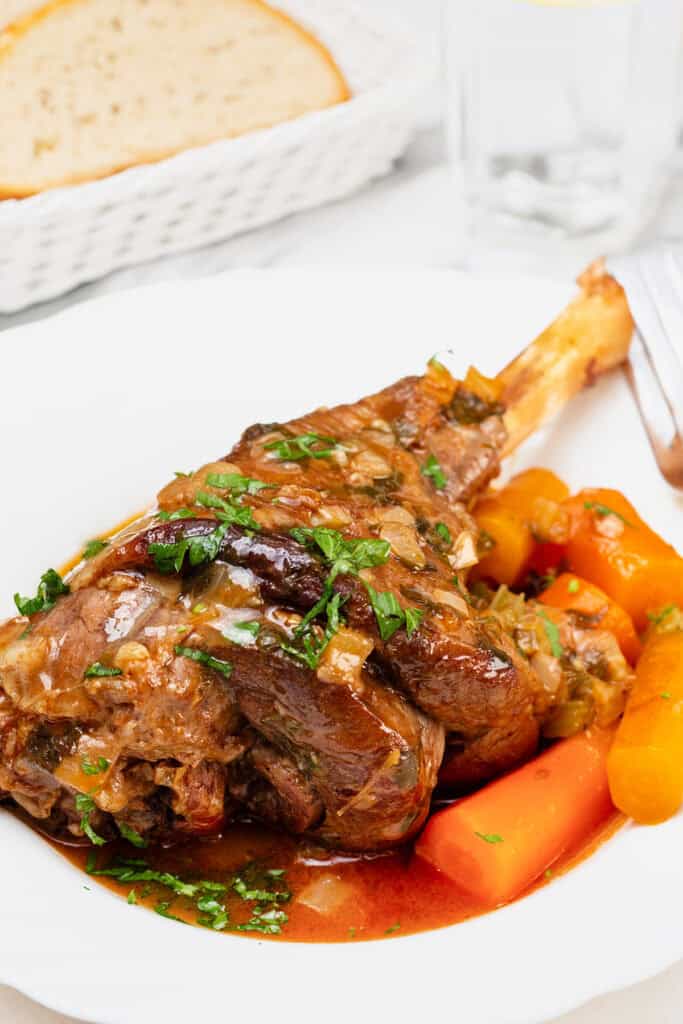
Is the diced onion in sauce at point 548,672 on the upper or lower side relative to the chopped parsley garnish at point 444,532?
lower

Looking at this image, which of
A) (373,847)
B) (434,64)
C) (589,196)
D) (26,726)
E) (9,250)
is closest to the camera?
(26,726)

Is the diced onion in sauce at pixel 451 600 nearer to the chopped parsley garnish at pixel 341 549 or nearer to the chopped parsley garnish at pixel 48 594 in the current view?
the chopped parsley garnish at pixel 341 549

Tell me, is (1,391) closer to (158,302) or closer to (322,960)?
(158,302)

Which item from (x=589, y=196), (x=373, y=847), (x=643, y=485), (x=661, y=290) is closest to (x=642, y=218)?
(x=589, y=196)

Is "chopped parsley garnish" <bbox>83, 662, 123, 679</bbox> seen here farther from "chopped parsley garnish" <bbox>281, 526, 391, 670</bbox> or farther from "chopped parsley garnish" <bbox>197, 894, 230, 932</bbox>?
"chopped parsley garnish" <bbox>197, 894, 230, 932</bbox>

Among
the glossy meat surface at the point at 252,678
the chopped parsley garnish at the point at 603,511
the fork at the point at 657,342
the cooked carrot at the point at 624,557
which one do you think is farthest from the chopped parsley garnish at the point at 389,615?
the fork at the point at 657,342

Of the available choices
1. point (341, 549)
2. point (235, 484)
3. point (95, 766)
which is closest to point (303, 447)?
point (235, 484)

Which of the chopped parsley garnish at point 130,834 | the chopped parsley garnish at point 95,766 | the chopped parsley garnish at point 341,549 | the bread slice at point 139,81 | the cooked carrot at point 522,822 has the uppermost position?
the bread slice at point 139,81
